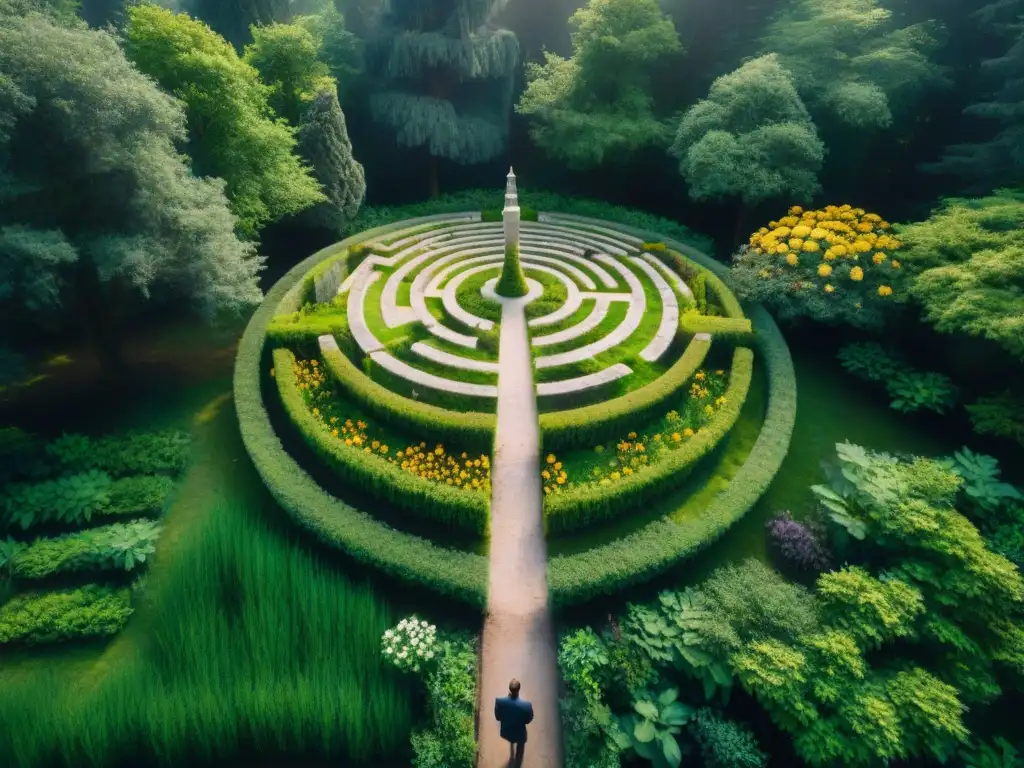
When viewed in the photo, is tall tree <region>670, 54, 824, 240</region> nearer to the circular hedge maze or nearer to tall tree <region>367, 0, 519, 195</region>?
the circular hedge maze

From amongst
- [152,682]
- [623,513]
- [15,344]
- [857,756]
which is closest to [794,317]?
[623,513]

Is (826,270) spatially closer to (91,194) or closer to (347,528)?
(347,528)

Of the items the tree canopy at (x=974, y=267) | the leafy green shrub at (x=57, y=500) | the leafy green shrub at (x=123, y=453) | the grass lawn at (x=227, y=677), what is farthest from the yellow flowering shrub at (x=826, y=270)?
the leafy green shrub at (x=57, y=500)

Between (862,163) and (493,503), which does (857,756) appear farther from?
(862,163)

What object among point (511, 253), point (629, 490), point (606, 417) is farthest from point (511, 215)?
point (629, 490)

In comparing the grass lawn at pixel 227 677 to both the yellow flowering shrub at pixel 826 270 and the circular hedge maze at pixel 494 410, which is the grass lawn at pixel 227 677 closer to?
the circular hedge maze at pixel 494 410
